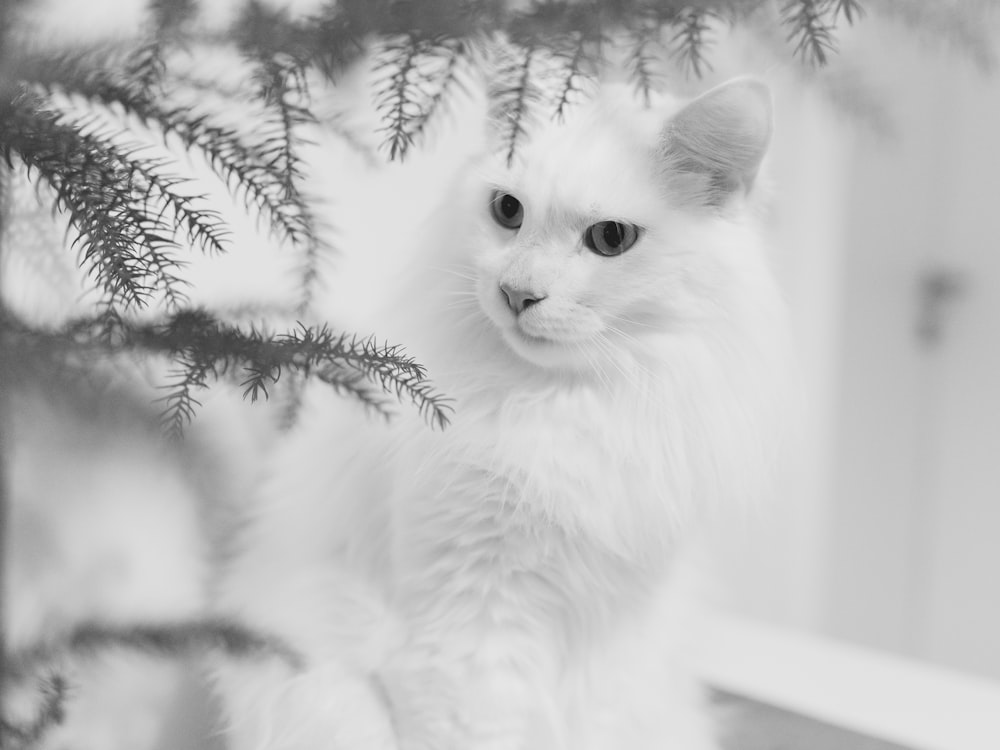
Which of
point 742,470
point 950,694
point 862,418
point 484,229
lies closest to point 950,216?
point 862,418

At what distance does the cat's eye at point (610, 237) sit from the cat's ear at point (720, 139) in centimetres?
7

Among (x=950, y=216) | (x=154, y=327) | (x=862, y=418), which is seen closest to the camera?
(x=154, y=327)

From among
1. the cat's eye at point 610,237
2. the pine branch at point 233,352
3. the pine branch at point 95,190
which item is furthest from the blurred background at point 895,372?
the pine branch at point 95,190

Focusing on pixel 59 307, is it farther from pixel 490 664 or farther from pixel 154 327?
Result: pixel 490 664

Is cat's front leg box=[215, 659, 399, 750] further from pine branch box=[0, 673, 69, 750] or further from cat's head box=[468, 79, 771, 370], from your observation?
cat's head box=[468, 79, 771, 370]

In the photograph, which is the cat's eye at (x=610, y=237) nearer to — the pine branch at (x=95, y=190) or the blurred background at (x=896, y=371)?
the pine branch at (x=95, y=190)

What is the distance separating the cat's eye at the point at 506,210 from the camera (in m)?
0.76

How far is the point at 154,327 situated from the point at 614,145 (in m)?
0.41

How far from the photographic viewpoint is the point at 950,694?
1092 millimetres

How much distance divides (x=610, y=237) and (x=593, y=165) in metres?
0.06

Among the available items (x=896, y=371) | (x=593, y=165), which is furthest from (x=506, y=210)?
(x=896, y=371)

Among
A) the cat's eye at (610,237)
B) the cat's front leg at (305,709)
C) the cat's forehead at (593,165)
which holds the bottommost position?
the cat's front leg at (305,709)

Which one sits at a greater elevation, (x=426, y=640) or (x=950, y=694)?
(x=950, y=694)

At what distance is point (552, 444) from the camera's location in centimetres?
77
